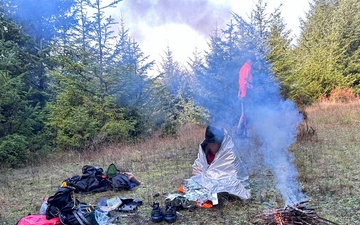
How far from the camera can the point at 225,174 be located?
4.14 m

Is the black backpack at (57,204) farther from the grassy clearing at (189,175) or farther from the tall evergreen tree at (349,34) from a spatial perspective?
the tall evergreen tree at (349,34)

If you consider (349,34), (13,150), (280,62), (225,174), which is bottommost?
(225,174)

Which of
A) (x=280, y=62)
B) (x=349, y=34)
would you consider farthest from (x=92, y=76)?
(x=349, y=34)

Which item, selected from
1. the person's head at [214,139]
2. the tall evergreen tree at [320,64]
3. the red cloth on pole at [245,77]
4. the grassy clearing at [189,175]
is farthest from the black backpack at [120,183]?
the tall evergreen tree at [320,64]

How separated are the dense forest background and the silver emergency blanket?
4276 millimetres

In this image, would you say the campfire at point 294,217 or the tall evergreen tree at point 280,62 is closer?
the campfire at point 294,217

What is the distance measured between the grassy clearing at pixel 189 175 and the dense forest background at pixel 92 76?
0.87 m

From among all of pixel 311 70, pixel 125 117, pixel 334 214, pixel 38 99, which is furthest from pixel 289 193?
pixel 311 70

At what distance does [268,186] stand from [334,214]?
122 cm

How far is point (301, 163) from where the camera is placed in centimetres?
537

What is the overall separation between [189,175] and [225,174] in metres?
1.32

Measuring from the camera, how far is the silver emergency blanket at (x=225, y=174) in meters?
4.02

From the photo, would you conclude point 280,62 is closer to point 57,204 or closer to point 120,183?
point 120,183

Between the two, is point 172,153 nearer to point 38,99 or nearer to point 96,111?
point 96,111
